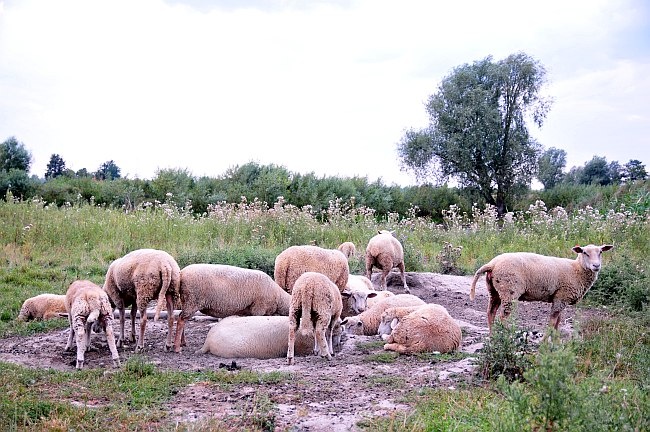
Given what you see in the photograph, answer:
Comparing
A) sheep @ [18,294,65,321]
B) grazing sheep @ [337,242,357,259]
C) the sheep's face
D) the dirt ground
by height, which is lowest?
the dirt ground

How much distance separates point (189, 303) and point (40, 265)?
22.6 feet

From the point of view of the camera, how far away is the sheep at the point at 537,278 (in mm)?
9320

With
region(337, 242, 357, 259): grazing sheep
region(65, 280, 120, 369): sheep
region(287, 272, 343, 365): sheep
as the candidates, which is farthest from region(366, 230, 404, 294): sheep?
region(65, 280, 120, 369): sheep

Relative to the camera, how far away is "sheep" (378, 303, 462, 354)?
8.63 m

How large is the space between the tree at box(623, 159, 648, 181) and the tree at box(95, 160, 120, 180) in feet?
97.7

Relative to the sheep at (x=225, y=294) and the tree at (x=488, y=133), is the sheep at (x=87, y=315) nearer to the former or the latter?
the sheep at (x=225, y=294)

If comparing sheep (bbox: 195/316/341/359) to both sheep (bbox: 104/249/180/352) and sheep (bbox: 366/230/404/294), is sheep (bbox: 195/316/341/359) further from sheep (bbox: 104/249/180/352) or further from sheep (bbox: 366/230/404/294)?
sheep (bbox: 366/230/404/294)

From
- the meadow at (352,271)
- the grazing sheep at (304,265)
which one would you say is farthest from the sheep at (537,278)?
the grazing sheep at (304,265)

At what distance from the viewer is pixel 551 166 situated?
42125 mm

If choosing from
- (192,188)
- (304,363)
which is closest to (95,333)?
(304,363)

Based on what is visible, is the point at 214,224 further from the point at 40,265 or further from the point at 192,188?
the point at 192,188

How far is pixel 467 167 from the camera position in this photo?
4128 centimetres

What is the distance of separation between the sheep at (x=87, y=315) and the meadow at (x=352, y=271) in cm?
52

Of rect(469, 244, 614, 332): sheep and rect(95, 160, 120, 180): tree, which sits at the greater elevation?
rect(95, 160, 120, 180): tree
